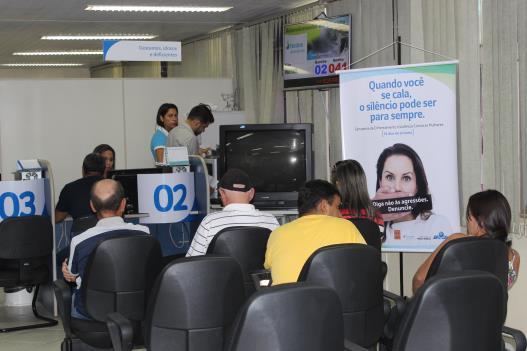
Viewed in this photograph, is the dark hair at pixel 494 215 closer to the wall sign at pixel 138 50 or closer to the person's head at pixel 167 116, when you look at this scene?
the person's head at pixel 167 116

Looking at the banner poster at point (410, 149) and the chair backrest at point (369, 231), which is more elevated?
the banner poster at point (410, 149)

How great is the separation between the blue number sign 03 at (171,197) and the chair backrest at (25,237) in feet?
2.89

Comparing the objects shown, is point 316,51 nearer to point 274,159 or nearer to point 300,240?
point 274,159

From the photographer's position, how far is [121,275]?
423 centimetres

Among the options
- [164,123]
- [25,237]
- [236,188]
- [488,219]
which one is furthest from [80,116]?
[488,219]

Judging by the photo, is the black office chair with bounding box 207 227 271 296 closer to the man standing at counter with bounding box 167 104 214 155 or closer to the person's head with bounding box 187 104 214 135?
the man standing at counter with bounding box 167 104 214 155

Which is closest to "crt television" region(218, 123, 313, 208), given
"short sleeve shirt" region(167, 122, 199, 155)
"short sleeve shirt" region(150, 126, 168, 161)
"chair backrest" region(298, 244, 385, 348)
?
"short sleeve shirt" region(167, 122, 199, 155)

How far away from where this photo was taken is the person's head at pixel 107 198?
14.8ft

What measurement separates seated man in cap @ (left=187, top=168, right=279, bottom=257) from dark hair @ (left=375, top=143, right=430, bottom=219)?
→ 4.61 feet

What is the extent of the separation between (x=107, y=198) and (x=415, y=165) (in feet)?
7.60

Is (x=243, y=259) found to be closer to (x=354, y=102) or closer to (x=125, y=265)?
(x=125, y=265)

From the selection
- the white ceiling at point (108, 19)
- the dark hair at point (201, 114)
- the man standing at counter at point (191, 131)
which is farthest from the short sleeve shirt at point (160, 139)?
the white ceiling at point (108, 19)

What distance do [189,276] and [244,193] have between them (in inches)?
59.0

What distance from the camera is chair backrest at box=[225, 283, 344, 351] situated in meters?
2.40
